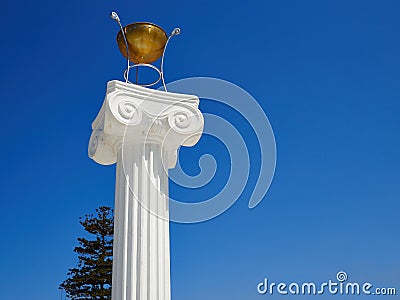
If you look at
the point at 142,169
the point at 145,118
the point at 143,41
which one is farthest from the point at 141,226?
the point at 143,41

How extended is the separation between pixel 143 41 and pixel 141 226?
4.91 ft

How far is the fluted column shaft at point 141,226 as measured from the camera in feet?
11.8

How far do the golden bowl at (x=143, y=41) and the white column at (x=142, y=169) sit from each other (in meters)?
0.52

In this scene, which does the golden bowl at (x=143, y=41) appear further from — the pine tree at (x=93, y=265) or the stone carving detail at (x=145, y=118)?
the pine tree at (x=93, y=265)

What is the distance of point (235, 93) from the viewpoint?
3.98 meters

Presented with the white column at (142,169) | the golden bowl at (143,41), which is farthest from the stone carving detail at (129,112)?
the golden bowl at (143,41)

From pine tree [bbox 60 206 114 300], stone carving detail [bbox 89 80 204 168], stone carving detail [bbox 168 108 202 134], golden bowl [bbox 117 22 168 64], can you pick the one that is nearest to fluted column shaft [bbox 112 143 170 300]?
stone carving detail [bbox 89 80 204 168]

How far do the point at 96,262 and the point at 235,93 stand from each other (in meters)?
13.4

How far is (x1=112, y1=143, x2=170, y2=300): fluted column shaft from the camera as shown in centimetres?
358

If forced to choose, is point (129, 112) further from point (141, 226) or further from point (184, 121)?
point (141, 226)

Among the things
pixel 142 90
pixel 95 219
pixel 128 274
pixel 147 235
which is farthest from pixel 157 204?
pixel 95 219

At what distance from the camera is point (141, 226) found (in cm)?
369

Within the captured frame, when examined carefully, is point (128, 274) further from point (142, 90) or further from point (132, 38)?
point (132, 38)

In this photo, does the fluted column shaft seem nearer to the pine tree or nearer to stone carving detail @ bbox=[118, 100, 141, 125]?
stone carving detail @ bbox=[118, 100, 141, 125]
